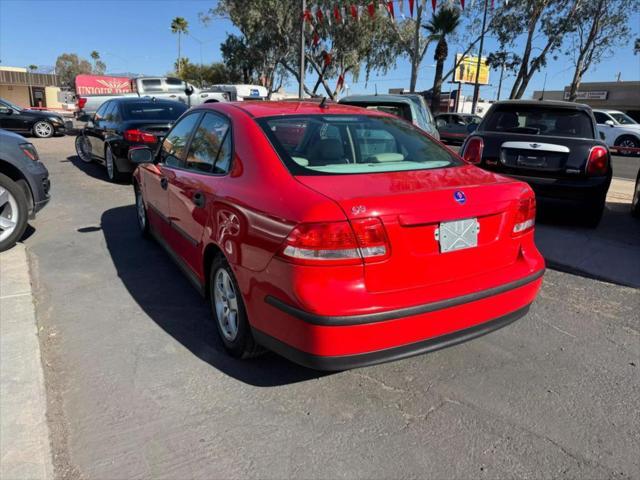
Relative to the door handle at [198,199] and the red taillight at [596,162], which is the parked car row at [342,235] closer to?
the door handle at [198,199]

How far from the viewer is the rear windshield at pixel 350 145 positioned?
290 cm

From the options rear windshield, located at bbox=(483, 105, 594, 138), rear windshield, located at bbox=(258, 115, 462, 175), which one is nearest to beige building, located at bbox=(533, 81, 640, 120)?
rear windshield, located at bbox=(483, 105, 594, 138)

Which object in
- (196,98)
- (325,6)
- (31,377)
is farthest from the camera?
(325,6)

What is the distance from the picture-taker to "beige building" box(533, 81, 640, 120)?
44719 millimetres

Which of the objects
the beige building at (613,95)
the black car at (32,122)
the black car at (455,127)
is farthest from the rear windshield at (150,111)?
the beige building at (613,95)

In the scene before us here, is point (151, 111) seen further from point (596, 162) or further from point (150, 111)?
point (596, 162)

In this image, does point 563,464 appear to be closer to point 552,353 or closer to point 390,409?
point 390,409

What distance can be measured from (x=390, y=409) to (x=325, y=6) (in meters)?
33.1

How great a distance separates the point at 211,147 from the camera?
3488 millimetres

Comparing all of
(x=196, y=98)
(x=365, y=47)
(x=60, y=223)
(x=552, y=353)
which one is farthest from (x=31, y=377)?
(x=365, y=47)

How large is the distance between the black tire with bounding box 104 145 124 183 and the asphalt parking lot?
550 centimetres

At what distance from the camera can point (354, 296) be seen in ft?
7.67

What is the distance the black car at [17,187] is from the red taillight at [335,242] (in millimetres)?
4045

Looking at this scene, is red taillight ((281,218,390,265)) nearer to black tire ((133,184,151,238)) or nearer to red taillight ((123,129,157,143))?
black tire ((133,184,151,238))
